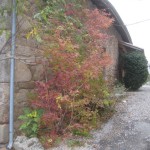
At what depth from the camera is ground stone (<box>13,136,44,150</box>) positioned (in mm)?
4890

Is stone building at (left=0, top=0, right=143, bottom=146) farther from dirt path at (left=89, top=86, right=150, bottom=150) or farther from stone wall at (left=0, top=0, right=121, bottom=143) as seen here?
dirt path at (left=89, top=86, right=150, bottom=150)

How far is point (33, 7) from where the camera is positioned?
18.5ft

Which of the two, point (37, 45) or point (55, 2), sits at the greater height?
point (55, 2)

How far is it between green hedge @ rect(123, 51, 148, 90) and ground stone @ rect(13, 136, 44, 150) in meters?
6.69

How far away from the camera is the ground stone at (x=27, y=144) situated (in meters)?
4.89

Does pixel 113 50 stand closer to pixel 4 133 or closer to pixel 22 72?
pixel 22 72

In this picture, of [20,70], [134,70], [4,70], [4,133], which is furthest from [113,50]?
[4,133]

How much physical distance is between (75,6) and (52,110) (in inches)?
108

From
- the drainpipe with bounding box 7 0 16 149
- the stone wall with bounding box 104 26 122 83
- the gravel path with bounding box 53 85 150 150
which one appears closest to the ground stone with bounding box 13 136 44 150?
the drainpipe with bounding box 7 0 16 149

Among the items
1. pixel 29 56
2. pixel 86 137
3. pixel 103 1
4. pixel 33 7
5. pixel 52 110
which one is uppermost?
pixel 103 1

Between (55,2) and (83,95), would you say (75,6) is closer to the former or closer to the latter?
(55,2)

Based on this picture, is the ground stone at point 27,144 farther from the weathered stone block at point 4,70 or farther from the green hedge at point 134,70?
the green hedge at point 134,70

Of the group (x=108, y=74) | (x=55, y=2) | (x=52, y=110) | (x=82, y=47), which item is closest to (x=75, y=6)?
(x=55, y=2)

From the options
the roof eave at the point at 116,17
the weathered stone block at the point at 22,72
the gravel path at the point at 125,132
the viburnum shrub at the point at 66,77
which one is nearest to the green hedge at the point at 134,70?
A: the roof eave at the point at 116,17
